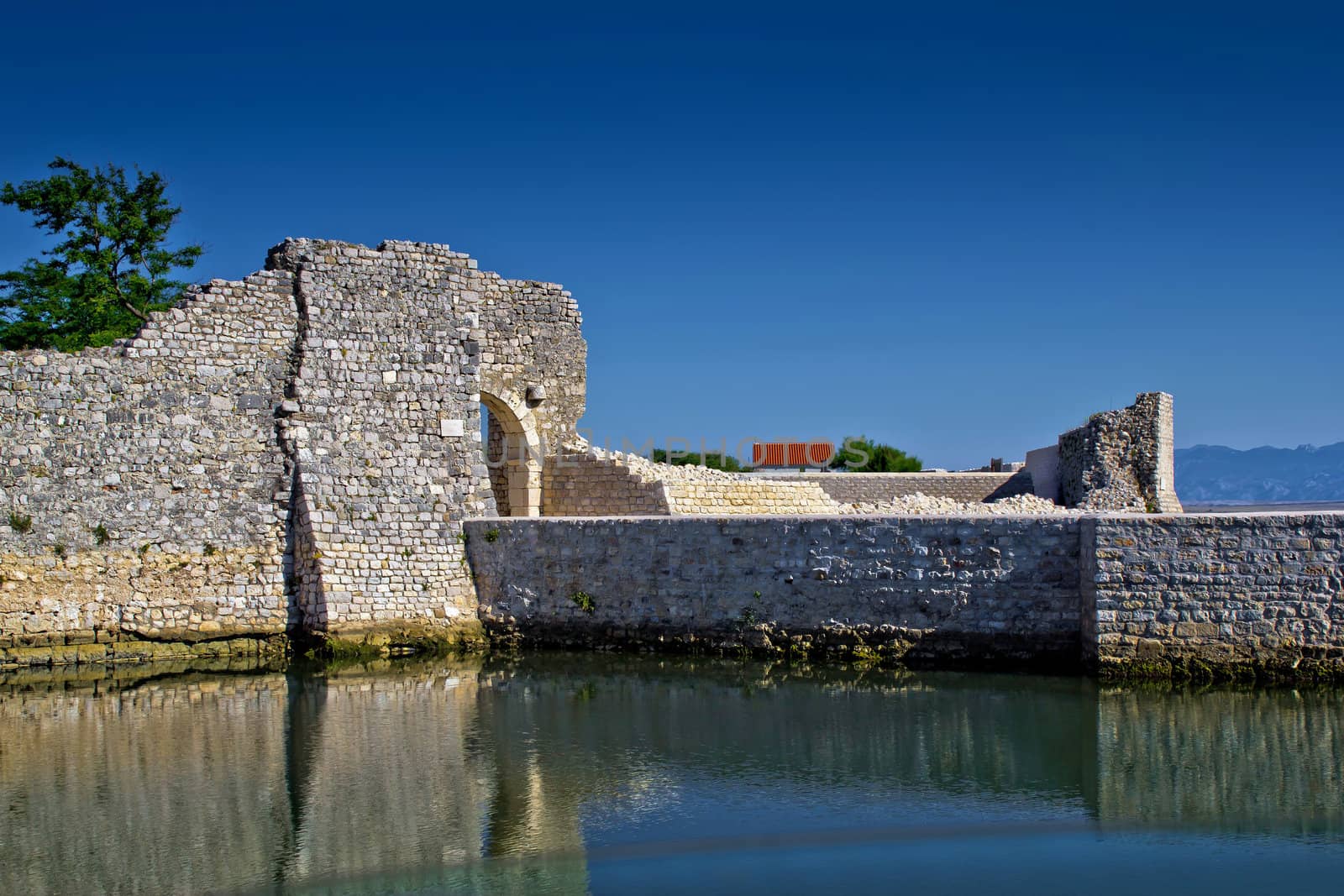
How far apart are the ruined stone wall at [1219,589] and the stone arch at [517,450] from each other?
9368 mm

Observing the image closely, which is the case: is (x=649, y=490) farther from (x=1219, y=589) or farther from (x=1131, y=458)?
(x=1131, y=458)

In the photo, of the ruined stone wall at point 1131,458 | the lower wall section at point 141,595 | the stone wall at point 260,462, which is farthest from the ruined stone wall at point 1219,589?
the ruined stone wall at point 1131,458

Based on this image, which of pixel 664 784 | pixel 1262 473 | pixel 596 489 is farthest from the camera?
pixel 1262 473

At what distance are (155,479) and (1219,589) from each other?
35.1ft

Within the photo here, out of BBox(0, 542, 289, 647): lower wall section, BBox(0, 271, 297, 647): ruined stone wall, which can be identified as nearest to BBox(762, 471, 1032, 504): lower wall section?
BBox(0, 271, 297, 647): ruined stone wall

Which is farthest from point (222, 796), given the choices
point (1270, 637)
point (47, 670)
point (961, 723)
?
point (1270, 637)

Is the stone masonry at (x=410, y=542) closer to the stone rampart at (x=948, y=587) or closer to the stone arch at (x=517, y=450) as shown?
the stone rampart at (x=948, y=587)

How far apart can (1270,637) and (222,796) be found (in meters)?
8.93

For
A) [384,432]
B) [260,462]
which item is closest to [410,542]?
[384,432]

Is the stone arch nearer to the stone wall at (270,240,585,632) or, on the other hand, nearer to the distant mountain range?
the stone wall at (270,240,585,632)

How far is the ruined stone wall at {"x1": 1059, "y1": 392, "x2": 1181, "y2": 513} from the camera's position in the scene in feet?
74.0

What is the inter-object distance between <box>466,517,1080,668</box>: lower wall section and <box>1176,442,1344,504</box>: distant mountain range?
13610cm

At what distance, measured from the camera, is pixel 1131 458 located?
76.0 feet

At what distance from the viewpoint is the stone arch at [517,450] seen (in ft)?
59.7
